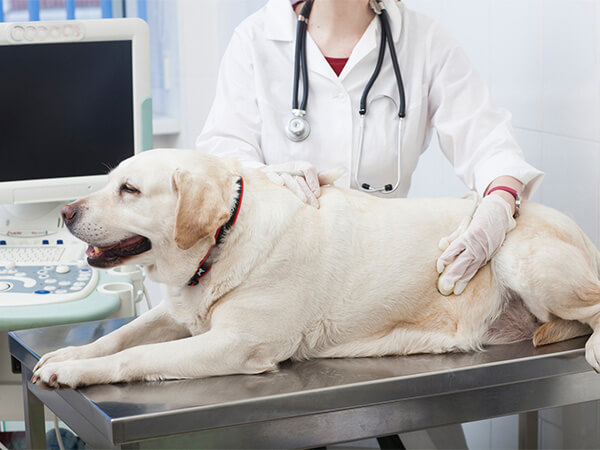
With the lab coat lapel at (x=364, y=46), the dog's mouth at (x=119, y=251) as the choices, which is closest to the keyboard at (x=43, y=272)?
the dog's mouth at (x=119, y=251)

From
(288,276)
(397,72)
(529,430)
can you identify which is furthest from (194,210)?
(529,430)

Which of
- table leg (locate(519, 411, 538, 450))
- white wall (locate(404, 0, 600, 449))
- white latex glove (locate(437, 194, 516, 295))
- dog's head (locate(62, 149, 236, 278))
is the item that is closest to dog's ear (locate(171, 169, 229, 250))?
dog's head (locate(62, 149, 236, 278))

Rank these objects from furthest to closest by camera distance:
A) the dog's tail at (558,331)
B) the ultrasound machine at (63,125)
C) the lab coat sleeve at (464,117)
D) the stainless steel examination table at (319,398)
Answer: the ultrasound machine at (63,125) → the lab coat sleeve at (464,117) → the dog's tail at (558,331) → the stainless steel examination table at (319,398)

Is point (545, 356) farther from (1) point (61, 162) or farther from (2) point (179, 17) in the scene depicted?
(2) point (179, 17)

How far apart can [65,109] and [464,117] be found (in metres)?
0.99

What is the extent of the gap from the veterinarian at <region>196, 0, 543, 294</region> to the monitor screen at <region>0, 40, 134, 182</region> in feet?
0.90

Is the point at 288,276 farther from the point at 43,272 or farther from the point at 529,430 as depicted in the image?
the point at 529,430

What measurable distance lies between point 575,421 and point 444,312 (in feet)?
2.94

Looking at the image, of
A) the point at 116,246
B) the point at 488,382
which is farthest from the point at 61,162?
the point at 488,382

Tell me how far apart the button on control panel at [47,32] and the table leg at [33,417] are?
0.87 metres

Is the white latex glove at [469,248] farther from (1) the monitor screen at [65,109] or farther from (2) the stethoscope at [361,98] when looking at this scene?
(1) the monitor screen at [65,109]

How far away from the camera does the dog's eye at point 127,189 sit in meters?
1.11

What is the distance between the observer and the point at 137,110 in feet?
6.19

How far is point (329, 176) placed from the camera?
1328 millimetres
